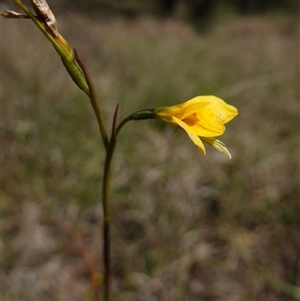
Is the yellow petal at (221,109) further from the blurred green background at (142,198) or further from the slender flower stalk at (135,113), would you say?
the blurred green background at (142,198)

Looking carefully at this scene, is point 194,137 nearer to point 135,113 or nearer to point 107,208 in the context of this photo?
point 135,113

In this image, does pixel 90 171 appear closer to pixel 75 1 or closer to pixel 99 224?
pixel 99 224

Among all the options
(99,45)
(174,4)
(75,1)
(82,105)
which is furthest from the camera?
(174,4)

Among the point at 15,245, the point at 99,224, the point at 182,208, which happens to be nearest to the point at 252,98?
the point at 182,208

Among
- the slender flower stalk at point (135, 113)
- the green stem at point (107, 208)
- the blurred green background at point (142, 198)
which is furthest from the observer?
the blurred green background at point (142, 198)

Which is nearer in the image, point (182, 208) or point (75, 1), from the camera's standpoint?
point (182, 208)

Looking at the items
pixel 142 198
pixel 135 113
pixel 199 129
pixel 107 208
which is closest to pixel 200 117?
pixel 199 129

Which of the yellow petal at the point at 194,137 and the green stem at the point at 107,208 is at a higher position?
the yellow petal at the point at 194,137

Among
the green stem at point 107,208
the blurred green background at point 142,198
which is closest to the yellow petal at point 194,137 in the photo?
the green stem at point 107,208
